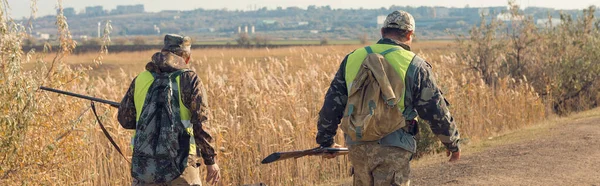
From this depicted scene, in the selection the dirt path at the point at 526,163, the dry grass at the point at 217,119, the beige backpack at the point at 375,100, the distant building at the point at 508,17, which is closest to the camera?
the beige backpack at the point at 375,100

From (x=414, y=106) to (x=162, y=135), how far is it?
1.69 metres

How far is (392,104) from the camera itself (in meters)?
5.76

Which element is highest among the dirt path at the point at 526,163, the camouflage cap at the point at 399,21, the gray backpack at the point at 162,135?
the camouflage cap at the point at 399,21

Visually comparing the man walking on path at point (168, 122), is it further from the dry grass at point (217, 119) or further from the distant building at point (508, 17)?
the distant building at point (508, 17)

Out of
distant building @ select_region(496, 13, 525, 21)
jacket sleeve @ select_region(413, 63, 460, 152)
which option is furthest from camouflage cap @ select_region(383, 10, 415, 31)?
distant building @ select_region(496, 13, 525, 21)

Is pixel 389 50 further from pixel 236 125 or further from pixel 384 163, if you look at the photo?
pixel 236 125

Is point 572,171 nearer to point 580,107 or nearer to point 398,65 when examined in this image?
point 398,65

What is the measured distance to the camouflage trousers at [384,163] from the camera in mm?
5902

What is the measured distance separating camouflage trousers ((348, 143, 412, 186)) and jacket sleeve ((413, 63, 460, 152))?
0.90 ft

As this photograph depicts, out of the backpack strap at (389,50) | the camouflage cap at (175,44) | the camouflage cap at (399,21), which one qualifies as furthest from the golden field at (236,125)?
the camouflage cap at (399,21)

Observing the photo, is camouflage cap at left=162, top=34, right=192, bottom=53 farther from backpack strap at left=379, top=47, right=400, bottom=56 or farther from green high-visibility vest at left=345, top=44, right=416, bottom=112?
backpack strap at left=379, top=47, right=400, bottom=56

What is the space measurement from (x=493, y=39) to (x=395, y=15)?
49.0ft

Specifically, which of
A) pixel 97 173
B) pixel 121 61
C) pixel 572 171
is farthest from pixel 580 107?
pixel 121 61

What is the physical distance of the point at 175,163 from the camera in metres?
5.85
